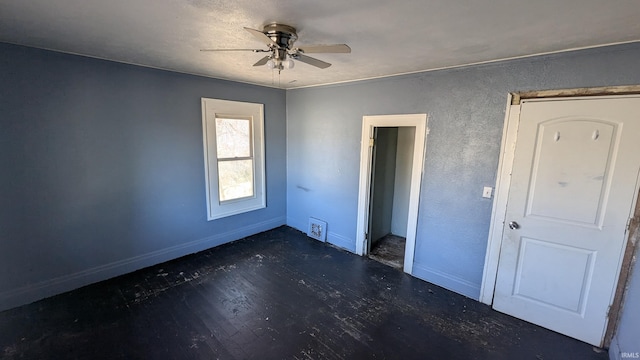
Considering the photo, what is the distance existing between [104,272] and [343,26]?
341 cm

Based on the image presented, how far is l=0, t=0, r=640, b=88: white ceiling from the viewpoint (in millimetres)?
1463

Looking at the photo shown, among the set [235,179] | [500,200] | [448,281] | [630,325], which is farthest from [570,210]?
[235,179]

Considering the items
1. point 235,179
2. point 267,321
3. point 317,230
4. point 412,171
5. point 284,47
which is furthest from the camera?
point 317,230

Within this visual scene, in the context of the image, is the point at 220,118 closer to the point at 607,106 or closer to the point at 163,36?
the point at 163,36

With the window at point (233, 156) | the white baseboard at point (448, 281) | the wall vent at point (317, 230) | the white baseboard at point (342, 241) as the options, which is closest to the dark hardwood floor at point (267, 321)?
the white baseboard at point (448, 281)

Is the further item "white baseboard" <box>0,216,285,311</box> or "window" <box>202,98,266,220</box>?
"window" <box>202,98,266,220</box>

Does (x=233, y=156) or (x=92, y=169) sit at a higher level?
(x=233, y=156)

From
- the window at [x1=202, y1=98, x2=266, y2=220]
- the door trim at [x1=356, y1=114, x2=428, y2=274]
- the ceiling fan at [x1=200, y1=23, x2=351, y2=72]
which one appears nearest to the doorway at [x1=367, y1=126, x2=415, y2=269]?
the door trim at [x1=356, y1=114, x2=428, y2=274]

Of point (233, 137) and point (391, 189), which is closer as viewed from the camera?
point (233, 137)

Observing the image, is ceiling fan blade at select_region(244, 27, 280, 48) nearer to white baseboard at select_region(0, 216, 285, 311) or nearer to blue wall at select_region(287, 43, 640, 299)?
blue wall at select_region(287, 43, 640, 299)

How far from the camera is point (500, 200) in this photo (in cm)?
252

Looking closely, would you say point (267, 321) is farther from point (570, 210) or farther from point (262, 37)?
point (570, 210)

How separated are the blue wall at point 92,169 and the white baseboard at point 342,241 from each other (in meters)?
1.78

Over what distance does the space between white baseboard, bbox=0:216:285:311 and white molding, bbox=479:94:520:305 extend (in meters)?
3.20
